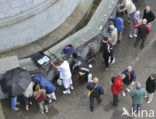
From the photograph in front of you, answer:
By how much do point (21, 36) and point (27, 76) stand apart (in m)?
2.34

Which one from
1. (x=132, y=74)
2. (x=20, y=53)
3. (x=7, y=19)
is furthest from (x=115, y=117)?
(x=7, y=19)

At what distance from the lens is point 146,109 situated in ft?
31.6

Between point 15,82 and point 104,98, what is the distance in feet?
10.7

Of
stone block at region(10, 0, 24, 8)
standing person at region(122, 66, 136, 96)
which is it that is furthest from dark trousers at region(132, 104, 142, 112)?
stone block at region(10, 0, 24, 8)

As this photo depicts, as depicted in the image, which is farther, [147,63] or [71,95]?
[147,63]

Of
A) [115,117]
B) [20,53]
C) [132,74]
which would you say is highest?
[20,53]

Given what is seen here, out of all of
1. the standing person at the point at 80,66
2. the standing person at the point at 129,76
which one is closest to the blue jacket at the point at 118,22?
the standing person at the point at 80,66

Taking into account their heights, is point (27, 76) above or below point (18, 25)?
below

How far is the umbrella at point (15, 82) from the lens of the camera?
338 inches

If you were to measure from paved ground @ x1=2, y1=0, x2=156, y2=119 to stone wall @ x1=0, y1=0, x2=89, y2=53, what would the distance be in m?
2.27

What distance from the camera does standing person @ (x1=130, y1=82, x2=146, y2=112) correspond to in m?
8.70

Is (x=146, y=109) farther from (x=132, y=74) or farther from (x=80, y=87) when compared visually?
(x=80, y=87)

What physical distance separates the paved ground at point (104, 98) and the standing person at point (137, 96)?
1.36ft

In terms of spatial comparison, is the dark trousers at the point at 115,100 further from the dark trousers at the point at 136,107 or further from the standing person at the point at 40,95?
the standing person at the point at 40,95
